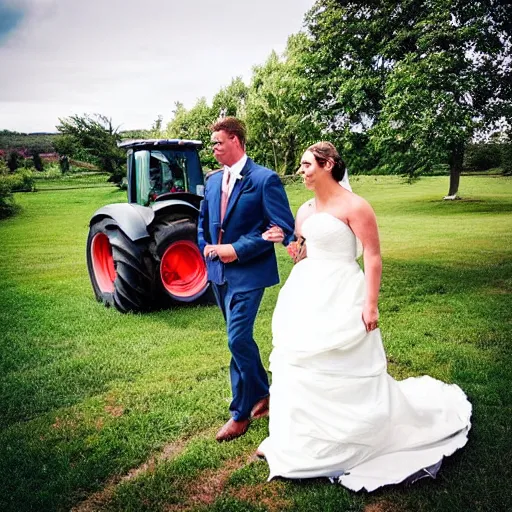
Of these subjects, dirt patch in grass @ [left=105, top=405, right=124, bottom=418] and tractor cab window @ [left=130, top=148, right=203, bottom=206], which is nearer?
dirt patch in grass @ [left=105, top=405, right=124, bottom=418]

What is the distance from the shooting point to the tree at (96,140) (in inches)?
334

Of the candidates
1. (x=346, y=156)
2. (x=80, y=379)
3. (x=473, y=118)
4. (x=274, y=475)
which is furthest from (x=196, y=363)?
(x=473, y=118)

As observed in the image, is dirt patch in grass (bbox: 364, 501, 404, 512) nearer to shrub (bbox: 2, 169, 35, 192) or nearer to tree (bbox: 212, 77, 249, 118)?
shrub (bbox: 2, 169, 35, 192)

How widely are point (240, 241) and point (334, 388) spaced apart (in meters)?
0.89

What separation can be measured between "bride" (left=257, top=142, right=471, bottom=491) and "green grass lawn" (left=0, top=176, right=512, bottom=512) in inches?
4.3

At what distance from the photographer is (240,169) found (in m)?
2.83

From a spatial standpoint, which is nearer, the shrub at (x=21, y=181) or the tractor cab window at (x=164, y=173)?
the tractor cab window at (x=164, y=173)

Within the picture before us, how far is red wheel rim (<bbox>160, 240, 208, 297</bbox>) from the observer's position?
556cm

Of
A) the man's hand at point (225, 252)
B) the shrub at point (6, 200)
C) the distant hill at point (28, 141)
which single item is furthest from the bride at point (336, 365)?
the shrub at point (6, 200)

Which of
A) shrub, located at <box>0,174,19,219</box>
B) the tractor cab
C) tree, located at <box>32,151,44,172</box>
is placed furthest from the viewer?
tree, located at <box>32,151,44,172</box>

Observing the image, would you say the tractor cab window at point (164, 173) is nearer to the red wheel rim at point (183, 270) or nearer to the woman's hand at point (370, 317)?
the red wheel rim at point (183, 270)

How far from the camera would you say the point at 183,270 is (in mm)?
5746

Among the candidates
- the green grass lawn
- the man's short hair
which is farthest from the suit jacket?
the green grass lawn

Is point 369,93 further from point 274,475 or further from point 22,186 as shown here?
point 274,475
